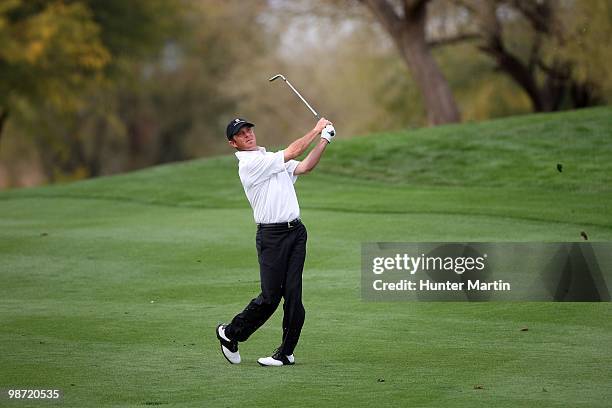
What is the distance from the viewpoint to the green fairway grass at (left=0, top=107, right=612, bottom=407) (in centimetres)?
930

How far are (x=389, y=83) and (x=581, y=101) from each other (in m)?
8.71

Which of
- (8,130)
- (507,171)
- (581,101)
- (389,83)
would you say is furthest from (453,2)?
(8,130)

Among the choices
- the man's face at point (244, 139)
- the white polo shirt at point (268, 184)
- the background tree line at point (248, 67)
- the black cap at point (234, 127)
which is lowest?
the background tree line at point (248, 67)

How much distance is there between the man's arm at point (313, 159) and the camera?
966 centimetres

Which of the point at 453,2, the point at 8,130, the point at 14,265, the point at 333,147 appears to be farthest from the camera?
the point at 8,130

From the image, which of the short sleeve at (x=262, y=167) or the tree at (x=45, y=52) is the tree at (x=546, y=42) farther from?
the short sleeve at (x=262, y=167)

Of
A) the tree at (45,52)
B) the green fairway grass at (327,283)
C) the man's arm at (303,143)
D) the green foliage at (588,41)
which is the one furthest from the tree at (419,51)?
the man's arm at (303,143)

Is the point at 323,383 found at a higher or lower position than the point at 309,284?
higher

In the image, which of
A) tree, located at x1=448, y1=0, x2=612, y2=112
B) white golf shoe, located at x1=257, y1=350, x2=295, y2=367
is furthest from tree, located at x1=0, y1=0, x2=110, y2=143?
white golf shoe, located at x1=257, y1=350, x2=295, y2=367

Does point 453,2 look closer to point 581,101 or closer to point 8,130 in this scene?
point 581,101

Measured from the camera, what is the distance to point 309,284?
48.4 ft

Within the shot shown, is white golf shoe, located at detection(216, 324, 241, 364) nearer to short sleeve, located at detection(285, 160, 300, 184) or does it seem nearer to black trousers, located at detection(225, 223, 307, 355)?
black trousers, located at detection(225, 223, 307, 355)

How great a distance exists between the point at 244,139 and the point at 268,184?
1.44ft

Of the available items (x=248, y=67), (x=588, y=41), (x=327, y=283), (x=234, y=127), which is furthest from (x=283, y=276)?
(x=248, y=67)
